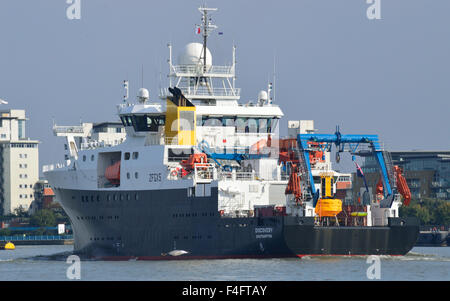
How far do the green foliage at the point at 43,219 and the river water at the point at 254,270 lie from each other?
98.6 m

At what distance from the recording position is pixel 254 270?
5484cm

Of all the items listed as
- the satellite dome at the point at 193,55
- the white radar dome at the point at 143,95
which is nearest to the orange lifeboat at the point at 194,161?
the white radar dome at the point at 143,95

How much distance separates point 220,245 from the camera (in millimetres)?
61781

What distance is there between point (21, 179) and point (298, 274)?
134809 mm

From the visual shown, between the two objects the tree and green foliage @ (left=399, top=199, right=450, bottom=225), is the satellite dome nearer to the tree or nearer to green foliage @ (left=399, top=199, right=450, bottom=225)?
green foliage @ (left=399, top=199, right=450, bottom=225)

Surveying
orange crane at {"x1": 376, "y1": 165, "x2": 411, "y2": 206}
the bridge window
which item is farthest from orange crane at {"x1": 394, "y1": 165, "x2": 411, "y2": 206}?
the bridge window

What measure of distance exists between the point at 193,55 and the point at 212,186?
14624 millimetres

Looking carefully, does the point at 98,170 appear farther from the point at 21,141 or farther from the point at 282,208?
the point at 21,141

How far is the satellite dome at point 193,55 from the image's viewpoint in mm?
74000

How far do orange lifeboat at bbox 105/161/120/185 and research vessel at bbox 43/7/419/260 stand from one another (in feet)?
0.29

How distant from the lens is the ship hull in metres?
59.3

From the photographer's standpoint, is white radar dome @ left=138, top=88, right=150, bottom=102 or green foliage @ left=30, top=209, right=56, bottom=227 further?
green foliage @ left=30, top=209, right=56, bottom=227

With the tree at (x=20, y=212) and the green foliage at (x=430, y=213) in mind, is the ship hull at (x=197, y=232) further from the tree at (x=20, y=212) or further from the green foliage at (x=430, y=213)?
the tree at (x=20, y=212)
